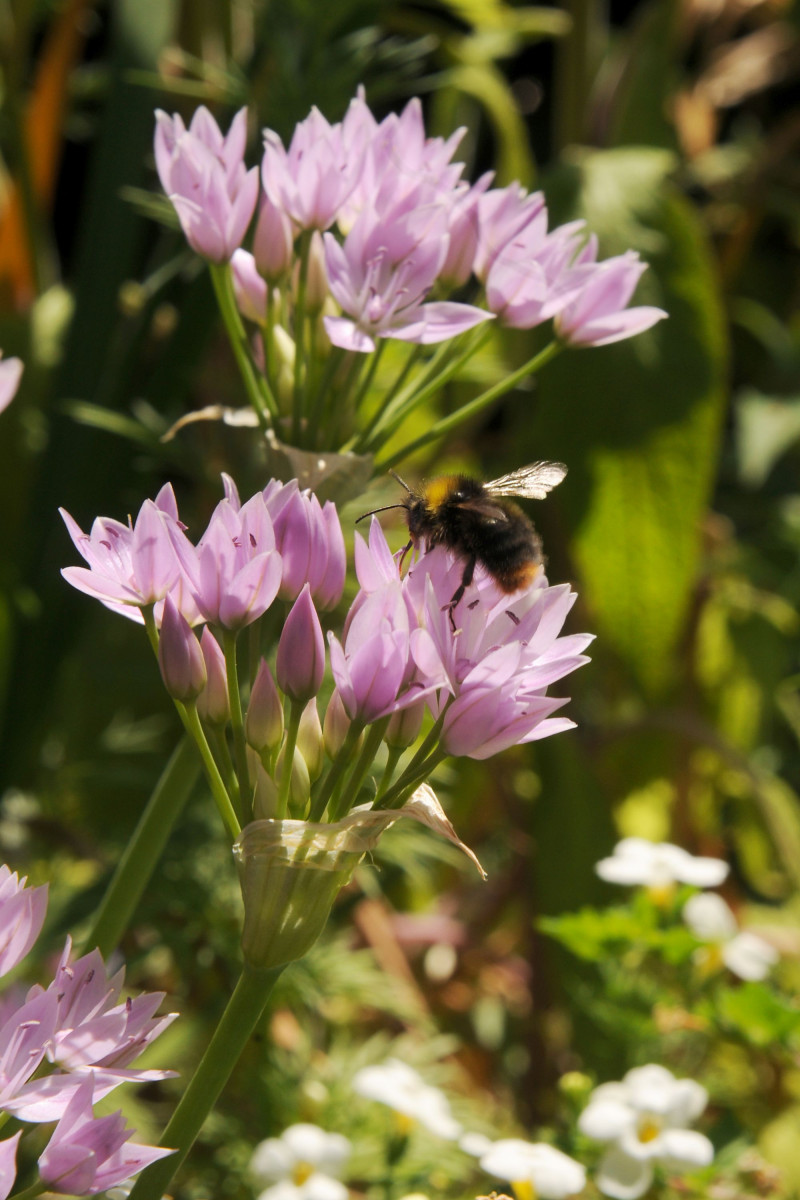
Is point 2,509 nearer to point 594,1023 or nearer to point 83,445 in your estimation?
point 83,445

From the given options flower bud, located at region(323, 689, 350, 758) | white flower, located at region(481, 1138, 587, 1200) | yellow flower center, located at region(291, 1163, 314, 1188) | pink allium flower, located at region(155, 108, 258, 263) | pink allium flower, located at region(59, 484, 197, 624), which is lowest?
yellow flower center, located at region(291, 1163, 314, 1188)

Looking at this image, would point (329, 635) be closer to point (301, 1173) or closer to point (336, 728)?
point (336, 728)

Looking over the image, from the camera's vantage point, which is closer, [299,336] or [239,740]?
[239,740]

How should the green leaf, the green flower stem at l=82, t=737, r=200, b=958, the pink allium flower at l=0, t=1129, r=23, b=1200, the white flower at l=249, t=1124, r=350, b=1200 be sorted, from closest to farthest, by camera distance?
the pink allium flower at l=0, t=1129, r=23, b=1200 → the green flower stem at l=82, t=737, r=200, b=958 → the white flower at l=249, t=1124, r=350, b=1200 → the green leaf

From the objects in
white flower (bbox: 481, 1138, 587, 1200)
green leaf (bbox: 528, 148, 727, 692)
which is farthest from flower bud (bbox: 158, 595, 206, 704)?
green leaf (bbox: 528, 148, 727, 692)

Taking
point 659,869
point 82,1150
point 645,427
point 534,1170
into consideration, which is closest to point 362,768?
point 82,1150

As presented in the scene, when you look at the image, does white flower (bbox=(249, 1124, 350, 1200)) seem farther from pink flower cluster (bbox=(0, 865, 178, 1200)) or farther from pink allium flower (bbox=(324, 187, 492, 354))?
pink allium flower (bbox=(324, 187, 492, 354))
